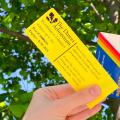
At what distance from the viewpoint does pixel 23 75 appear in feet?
20.7

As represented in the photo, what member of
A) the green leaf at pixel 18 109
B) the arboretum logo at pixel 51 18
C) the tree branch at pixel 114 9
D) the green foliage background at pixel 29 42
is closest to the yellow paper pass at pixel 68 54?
the arboretum logo at pixel 51 18

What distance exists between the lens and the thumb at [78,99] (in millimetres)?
1964

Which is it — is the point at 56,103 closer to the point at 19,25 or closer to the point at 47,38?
the point at 47,38

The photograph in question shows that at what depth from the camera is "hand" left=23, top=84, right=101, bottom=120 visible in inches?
80.5

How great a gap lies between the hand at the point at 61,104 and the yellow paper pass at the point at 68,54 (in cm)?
5

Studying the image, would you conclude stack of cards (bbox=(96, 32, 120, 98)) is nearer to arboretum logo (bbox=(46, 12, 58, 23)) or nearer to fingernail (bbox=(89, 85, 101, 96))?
fingernail (bbox=(89, 85, 101, 96))

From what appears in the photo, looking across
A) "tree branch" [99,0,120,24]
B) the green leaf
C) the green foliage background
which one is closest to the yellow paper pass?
the green leaf

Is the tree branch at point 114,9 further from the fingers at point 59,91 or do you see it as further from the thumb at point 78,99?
the thumb at point 78,99

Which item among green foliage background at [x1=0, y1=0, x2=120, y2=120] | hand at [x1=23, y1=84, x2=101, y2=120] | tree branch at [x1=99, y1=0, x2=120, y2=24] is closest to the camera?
hand at [x1=23, y1=84, x2=101, y2=120]

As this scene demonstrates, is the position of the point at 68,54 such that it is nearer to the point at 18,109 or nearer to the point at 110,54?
the point at 110,54

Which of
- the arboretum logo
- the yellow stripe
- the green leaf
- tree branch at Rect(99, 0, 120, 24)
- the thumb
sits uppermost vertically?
tree branch at Rect(99, 0, 120, 24)

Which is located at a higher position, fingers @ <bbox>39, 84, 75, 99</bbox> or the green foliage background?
the green foliage background

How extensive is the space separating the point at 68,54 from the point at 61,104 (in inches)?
11.9

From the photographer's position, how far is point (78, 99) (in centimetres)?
207
